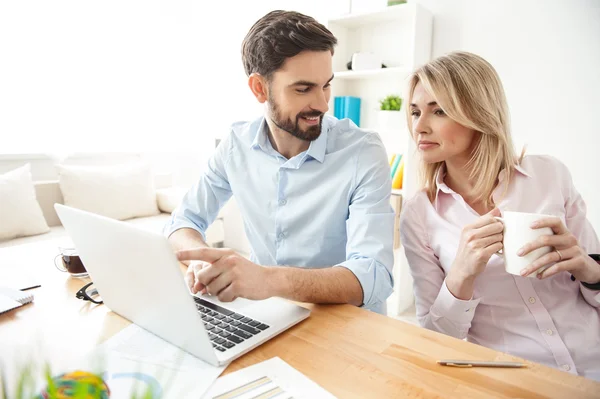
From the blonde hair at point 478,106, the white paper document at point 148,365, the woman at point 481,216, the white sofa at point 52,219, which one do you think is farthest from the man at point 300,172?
the white sofa at point 52,219

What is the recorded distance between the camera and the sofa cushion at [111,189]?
302cm

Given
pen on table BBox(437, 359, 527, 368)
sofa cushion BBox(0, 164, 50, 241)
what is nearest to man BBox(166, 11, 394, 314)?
pen on table BBox(437, 359, 527, 368)

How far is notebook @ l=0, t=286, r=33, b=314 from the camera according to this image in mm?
867

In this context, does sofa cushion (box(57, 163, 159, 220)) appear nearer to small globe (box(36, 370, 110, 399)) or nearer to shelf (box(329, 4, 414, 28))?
shelf (box(329, 4, 414, 28))

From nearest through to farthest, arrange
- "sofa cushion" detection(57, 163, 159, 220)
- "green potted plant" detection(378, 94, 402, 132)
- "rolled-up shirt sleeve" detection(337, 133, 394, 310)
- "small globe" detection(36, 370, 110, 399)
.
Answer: "small globe" detection(36, 370, 110, 399) → "rolled-up shirt sleeve" detection(337, 133, 394, 310) → "green potted plant" detection(378, 94, 402, 132) → "sofa cushion" detection(57, 163, 159, 220)

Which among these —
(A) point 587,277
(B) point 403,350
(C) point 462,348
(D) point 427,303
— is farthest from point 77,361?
(A) point 587,277

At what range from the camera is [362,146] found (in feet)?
4.14

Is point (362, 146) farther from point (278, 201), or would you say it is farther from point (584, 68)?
point (584, 68)

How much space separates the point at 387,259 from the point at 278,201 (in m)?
0.42

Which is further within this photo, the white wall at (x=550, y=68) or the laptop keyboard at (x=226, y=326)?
the white wall at (x=550, y=68)

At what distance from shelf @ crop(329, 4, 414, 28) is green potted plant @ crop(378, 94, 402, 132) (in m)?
0.53

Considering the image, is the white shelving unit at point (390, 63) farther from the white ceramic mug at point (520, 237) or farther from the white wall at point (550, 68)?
the white ceramic mug at point (520, 237)

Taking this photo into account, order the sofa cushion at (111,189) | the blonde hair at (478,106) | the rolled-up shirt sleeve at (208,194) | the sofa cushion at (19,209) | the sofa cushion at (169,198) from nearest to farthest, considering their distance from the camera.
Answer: the blonde hair at (478,106)
the rolled-up shirt sleeve at (208,194)
the sofa cushion at (19,209)
the sofa cushion at (111,189)
the sofa cushion at (169,198)

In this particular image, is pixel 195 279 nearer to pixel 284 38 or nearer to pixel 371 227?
pixel 371 227
